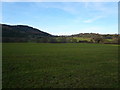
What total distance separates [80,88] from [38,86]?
2599 mm

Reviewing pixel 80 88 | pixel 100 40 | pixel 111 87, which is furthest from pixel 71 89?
pixel 100 40

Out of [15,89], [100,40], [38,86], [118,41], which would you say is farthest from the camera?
[100,40]

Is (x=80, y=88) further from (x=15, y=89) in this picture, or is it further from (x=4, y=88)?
(x=4, y=88)

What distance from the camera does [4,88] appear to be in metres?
7.02

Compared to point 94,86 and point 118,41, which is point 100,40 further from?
point 94,86

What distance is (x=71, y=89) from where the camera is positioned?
7004 mm

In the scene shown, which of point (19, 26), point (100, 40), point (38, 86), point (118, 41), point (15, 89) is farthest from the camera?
point (19, 26)

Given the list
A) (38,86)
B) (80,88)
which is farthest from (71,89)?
(38,86)

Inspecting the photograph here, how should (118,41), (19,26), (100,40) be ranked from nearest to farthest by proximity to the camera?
(118,41) < (100,40) < (19,26)

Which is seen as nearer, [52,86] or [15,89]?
[15,89]

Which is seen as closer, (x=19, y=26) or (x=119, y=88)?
Answer: (x=119, y=88)

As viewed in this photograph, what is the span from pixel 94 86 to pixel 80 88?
106 centimetres

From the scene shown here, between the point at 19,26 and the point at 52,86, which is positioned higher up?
the point at 19,26

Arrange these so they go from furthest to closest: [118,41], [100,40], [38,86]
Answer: [100,40]
[118,41]
[38,86]
